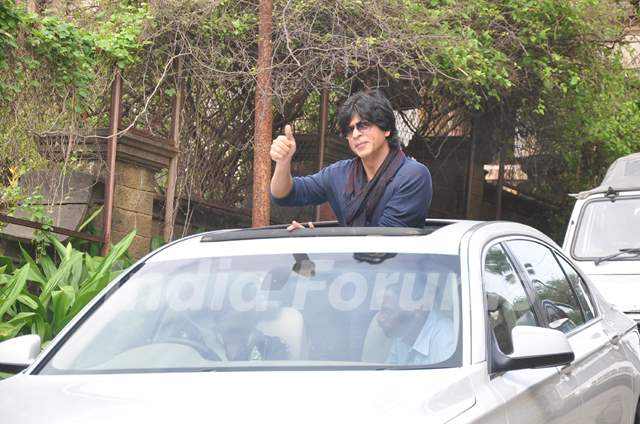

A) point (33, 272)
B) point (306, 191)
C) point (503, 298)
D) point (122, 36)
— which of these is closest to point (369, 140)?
point (306, 191)

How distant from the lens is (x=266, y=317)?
407cm

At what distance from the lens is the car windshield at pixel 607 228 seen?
9344mm

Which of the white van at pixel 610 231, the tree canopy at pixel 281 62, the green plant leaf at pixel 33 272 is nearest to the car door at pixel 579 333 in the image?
the white van at pixel 610 231

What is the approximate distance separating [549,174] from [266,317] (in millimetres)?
14940

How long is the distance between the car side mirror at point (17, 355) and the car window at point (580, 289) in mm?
2498

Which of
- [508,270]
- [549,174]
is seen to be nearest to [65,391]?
[508,270]

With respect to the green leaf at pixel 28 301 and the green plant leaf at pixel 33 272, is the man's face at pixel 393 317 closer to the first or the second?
the green leaf at pixel 28 301

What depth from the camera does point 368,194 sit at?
5344mm

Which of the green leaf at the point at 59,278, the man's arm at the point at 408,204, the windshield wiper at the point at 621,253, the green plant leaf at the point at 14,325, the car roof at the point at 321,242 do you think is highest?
the man's arm at the point at 408,204

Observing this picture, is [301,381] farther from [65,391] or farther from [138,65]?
[138,65]

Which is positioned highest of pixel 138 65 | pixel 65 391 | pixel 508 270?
pixel 138 65

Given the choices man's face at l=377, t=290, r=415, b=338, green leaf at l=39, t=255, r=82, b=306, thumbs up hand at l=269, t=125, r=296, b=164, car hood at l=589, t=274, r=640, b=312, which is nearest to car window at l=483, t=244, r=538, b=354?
man's face at l=377, t=290, r=415, b=338

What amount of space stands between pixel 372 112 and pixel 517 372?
6.13 ft

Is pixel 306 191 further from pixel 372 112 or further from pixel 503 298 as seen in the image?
pixel 503 298
